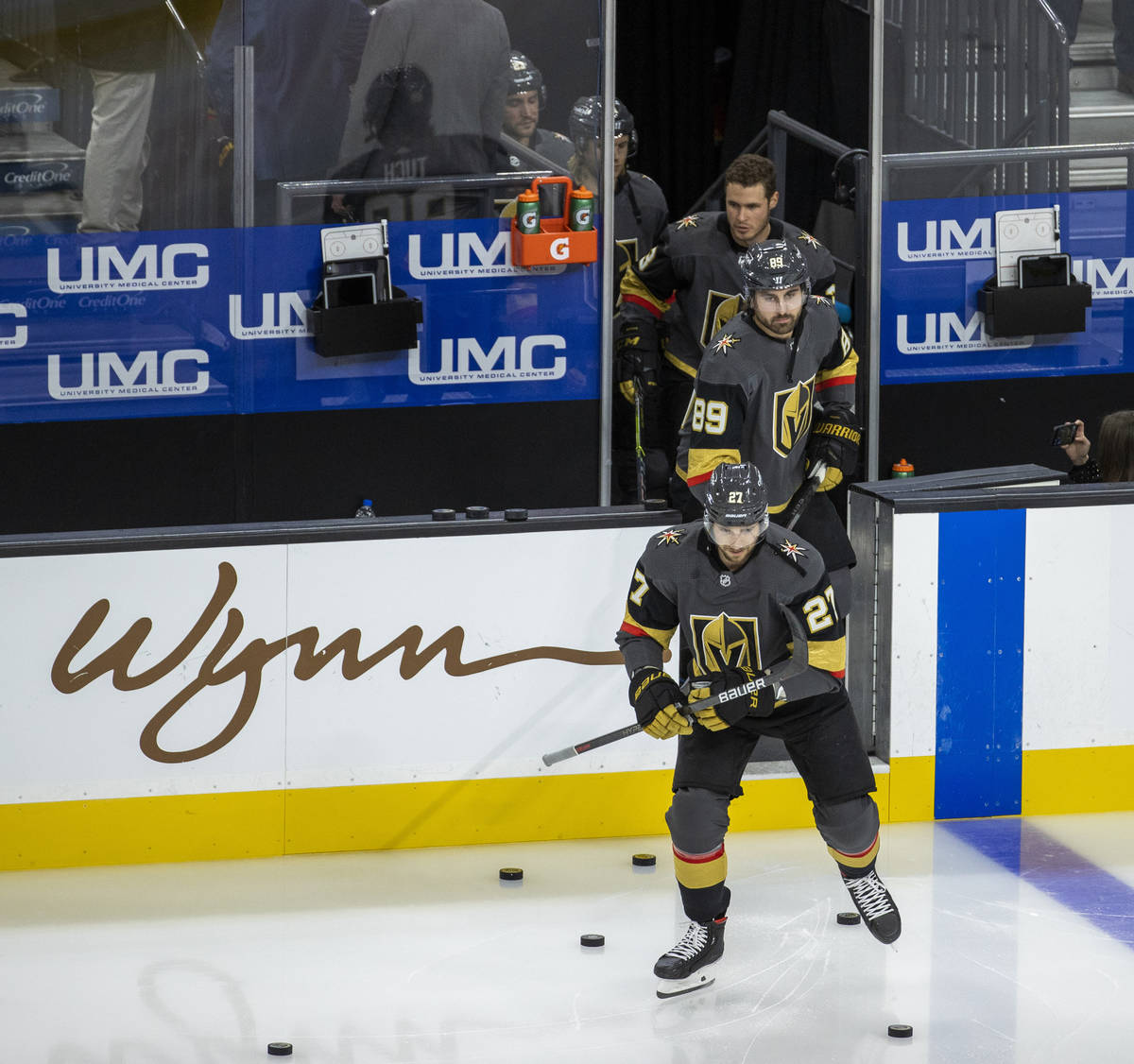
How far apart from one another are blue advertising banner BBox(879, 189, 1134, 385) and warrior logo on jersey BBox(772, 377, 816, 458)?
1.88m

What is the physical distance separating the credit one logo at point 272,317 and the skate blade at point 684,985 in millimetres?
3206

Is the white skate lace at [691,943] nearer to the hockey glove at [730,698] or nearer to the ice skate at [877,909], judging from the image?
the ice skate at [877,909]

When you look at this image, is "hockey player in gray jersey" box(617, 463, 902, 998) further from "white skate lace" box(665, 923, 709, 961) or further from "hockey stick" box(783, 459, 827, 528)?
"hockey stick" box(783, 459, 827, 528)

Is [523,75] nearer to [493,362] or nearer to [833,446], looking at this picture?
[493,362]

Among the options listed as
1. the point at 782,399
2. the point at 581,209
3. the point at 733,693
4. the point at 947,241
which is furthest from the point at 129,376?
the point at 947,241

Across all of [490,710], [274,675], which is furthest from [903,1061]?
[274,675]

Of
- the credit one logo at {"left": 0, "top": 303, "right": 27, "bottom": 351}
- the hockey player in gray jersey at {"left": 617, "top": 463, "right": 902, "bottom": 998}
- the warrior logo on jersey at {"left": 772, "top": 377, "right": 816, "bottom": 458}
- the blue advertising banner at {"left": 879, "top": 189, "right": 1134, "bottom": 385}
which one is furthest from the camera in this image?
the blue advertising banner at {"left": 879, "top": 189, "right": 1134, "bottom": 385}

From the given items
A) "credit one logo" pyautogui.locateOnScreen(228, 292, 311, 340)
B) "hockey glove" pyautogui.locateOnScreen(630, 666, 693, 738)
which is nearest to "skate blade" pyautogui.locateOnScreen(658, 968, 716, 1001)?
"hockey glove" pyautogui.locateOnScreen(630, 666, 693, 738)

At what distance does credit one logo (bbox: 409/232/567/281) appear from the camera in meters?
7.68

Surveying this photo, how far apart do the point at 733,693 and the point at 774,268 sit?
4.84 ft

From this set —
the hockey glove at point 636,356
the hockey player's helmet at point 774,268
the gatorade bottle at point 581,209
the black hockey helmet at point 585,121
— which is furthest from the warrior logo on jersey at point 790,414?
the black hockey helmet at point 585,121

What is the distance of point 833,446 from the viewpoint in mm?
6375

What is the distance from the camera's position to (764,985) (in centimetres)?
549

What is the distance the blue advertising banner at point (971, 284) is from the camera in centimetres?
809
